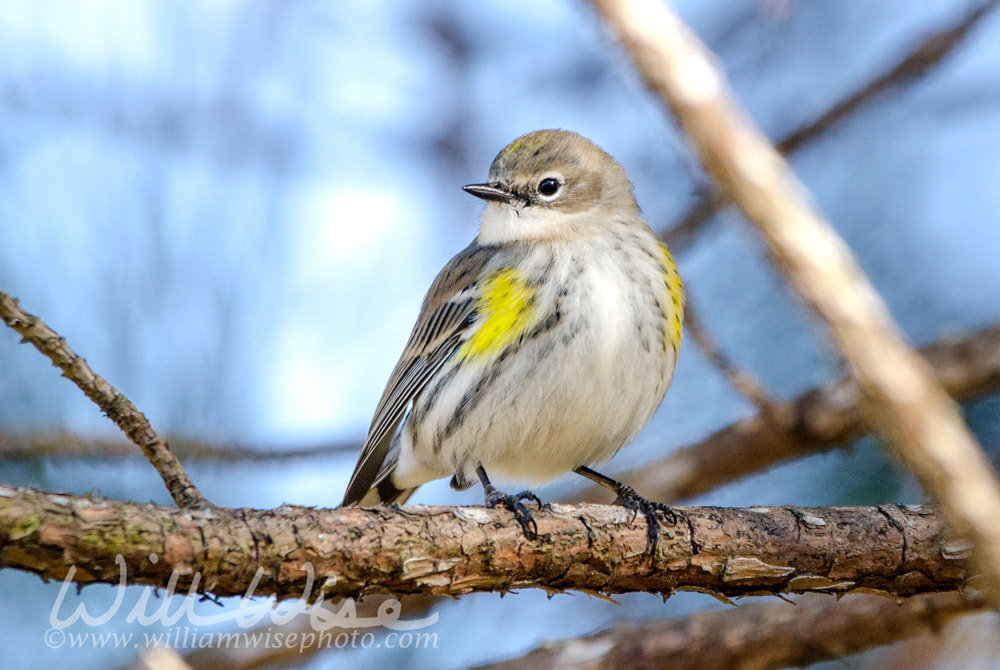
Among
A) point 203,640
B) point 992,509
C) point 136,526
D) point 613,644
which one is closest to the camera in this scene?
point 992,509

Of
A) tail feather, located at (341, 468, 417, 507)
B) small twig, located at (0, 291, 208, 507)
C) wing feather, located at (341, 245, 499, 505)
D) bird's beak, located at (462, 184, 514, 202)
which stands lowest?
small twig, located at (0, 291, 208, 507)

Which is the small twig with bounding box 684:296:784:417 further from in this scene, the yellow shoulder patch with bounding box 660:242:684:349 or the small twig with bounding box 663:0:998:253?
the small twig with bounding box 663:0:998:253

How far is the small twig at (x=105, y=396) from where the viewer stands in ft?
7.79

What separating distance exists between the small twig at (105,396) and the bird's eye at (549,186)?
244cm

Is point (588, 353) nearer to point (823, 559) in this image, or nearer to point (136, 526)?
point (823, 559)

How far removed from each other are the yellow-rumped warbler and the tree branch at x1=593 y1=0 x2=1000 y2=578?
1546 millimetres

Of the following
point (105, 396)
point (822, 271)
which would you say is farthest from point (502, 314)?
point (822, 271)

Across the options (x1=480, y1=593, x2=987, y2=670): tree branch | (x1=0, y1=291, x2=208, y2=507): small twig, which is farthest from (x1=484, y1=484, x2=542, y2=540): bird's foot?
(x1=0, y1=291, x2=208, y2=507): small twig

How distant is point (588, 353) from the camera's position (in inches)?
146

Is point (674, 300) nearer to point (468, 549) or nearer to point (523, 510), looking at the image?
point (523, 510)

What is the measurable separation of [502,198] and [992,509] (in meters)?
3.10

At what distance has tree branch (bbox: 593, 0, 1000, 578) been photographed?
5.28ft

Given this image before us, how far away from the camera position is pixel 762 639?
11.3 feet

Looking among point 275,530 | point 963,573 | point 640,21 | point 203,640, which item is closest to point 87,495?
point 275,530
